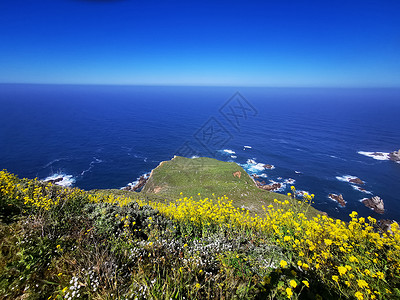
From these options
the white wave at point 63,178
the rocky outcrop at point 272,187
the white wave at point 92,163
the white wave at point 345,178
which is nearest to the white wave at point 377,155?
the white wave at point 345,178

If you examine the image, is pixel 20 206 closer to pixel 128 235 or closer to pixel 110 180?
pixel 128 235

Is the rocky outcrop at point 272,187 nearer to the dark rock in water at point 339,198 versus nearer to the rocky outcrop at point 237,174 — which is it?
the rocky outcrop at point 237,174

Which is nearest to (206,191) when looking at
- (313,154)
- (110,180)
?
(110,180)

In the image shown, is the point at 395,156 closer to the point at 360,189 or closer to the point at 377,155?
the point at 377,155

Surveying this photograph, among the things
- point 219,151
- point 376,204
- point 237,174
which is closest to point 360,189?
point 376,204

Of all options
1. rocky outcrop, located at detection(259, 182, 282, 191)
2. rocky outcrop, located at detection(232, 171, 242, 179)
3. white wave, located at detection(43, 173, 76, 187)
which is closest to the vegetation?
rocky outcrop, located at detection(232, 171, 242, 179)

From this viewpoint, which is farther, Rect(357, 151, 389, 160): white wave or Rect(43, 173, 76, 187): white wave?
Rect(357, 151, 389, 160): white wave

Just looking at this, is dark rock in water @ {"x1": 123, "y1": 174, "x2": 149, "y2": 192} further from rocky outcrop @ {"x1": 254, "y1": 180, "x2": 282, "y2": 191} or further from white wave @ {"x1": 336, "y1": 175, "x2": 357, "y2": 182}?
white wave @ {"x1": 336, "y1": 175, "x2": 357, "y2": 182}
